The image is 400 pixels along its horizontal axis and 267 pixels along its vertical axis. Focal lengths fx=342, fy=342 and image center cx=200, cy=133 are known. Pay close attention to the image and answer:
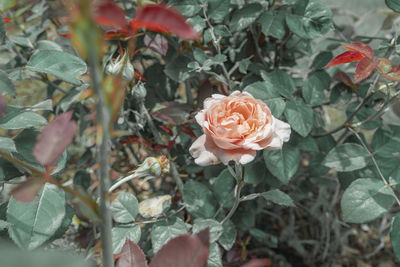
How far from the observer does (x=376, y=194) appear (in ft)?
2.17

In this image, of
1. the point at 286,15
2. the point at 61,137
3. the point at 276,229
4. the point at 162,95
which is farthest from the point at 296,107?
the point at 276,229

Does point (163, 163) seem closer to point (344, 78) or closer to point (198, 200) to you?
point (198, 200)

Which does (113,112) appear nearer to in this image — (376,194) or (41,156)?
(41,156)

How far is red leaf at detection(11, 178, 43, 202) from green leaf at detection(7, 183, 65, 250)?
0.24 m

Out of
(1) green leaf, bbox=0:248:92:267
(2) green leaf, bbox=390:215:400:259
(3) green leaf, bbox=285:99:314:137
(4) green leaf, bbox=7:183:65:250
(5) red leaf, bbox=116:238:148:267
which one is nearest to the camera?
(1) green leaf, bbox=0:248:92:267

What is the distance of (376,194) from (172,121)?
442mm

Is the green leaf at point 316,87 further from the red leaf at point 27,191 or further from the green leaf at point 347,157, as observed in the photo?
the red leaf at point 27,191

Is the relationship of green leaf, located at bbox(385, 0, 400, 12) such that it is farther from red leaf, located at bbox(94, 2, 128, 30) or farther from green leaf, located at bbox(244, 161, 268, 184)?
red leaf, located at bbox(94, 2, 128, 30)

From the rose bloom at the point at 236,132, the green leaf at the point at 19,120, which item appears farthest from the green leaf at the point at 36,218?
the rose bloom at the point at 236,132

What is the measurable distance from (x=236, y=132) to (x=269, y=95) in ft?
0.80

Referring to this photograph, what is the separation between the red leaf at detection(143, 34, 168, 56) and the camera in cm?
77

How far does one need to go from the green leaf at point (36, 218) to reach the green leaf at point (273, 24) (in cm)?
52

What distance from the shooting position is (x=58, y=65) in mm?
624

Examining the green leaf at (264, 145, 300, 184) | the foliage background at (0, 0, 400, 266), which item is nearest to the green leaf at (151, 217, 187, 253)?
the foliage background at (0, 0, 400, 266)
